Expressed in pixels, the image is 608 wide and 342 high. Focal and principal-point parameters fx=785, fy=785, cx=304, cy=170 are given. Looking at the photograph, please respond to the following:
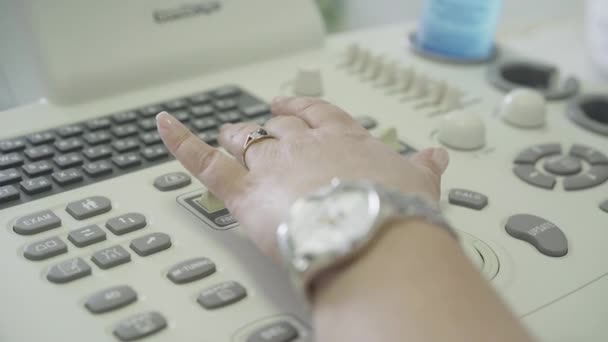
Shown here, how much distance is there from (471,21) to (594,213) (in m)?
0.31

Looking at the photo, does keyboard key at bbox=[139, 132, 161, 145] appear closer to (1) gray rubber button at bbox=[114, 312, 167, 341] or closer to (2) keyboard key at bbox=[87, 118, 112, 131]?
(2) keyboard key at bbox=[87, 118, 112, 131]

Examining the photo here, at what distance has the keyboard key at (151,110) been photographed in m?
0.61

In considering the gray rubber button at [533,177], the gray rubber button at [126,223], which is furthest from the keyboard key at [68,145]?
the gray rubber button at [533,177]

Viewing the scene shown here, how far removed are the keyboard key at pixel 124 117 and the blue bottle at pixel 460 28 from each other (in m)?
0.32

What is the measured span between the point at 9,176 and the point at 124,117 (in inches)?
4.6

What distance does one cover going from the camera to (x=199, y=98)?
645 millimetres

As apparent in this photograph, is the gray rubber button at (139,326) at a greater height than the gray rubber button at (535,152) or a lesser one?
greater

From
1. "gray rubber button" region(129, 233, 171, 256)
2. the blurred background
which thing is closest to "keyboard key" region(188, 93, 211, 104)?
"gray rubber button" region(129, 233, 171, 256)

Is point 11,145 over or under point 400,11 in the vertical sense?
over

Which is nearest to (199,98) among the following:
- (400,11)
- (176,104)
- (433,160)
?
(176,104)

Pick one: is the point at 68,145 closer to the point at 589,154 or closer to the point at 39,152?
the point at 39,152

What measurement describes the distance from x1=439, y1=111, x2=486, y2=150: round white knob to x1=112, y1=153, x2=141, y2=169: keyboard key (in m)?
0.23

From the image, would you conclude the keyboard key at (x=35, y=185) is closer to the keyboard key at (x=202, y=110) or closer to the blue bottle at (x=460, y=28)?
the keyboard key at (x=202, y=110)

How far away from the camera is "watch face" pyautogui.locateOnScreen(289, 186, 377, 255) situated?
37 centimetres
